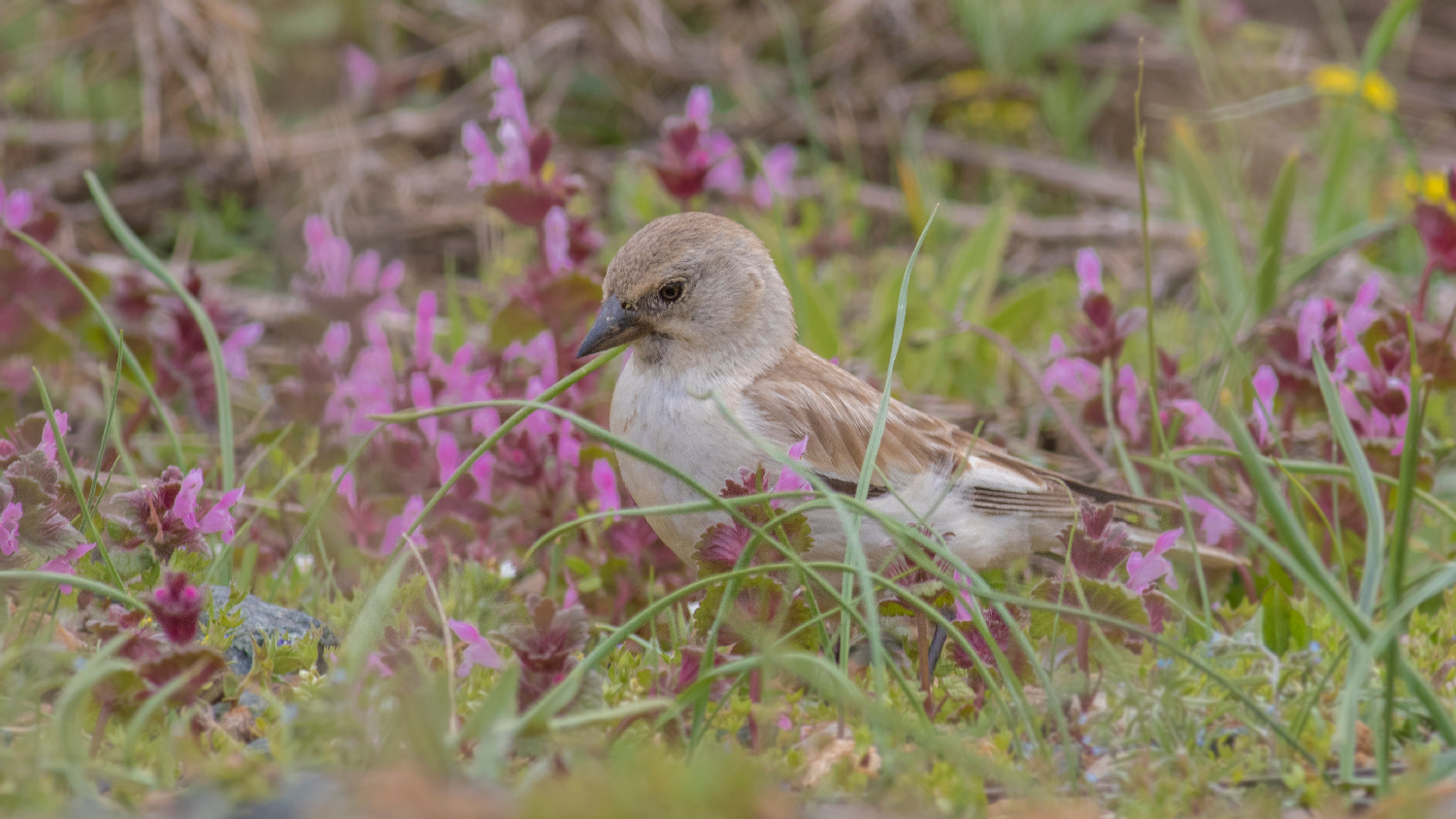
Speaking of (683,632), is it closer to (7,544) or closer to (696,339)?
(696,339)

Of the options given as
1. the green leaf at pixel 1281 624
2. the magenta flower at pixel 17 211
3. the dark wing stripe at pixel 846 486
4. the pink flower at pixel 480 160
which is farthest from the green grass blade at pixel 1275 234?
the magenta flower at pixel 17 211

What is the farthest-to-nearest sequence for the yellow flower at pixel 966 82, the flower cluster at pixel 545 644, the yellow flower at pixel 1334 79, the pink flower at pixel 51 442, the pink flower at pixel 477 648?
1. the yellow flower at pixel 966 82
2. the yellow flower at pixel 1334 79
3. the pink flower at pixel 51 442
4. the pink flower at pixel 477 648
5. the flower cluster at pixel 545 644

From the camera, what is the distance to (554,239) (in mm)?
3533

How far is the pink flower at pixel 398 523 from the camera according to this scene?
10.0 ft

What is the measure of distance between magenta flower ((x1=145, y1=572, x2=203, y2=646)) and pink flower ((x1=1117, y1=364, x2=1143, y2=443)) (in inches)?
94.8

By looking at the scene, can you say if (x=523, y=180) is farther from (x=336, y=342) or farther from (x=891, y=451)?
(x=891, y=451)

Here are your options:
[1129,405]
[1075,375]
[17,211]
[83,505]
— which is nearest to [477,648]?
[83,505]

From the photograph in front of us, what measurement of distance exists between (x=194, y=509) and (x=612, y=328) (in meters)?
1.13

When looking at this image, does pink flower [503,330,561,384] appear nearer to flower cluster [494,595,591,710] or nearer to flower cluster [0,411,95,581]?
flower cluster [0,411,95,581]

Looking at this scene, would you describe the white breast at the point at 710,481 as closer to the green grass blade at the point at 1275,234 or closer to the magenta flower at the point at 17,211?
the green grass blade at the point at 1275,234

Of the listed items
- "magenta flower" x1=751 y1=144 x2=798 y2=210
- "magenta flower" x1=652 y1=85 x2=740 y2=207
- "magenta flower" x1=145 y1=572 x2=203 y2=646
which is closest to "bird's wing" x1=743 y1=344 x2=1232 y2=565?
"magenta flower" x1=652 y1=85 x2=740 y2=207

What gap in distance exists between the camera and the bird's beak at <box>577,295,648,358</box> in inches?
125

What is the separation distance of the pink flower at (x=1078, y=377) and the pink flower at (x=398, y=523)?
1776 millimetres

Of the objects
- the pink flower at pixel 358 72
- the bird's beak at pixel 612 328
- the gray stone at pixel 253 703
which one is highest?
the pink flower at pixel 358 72
